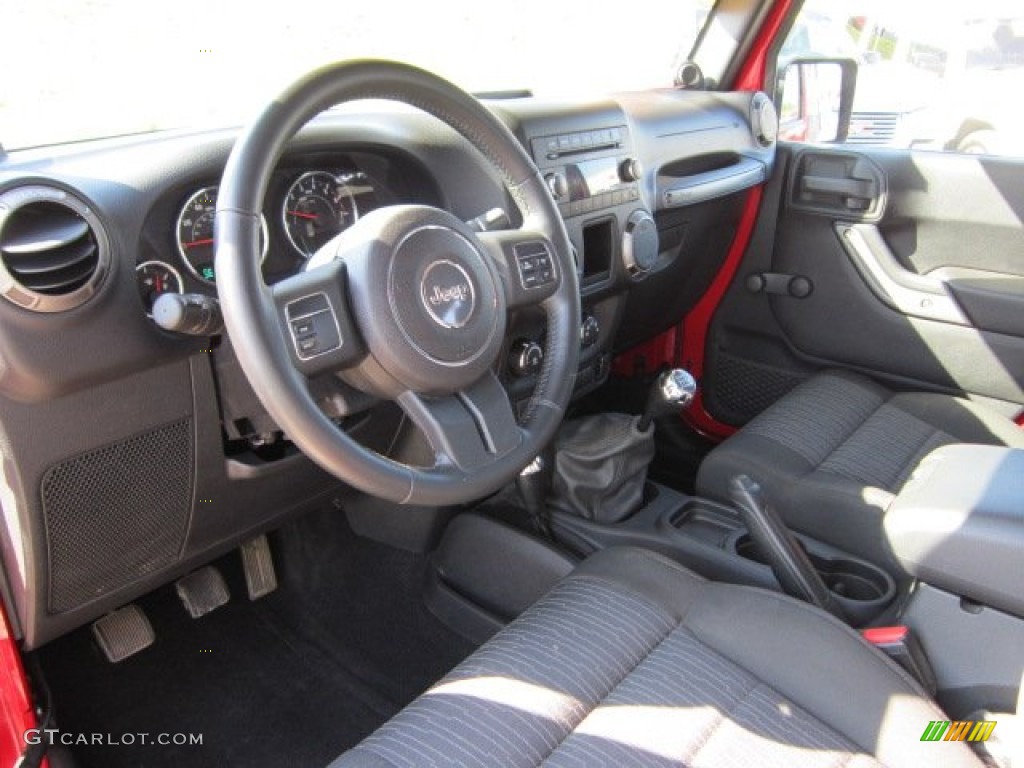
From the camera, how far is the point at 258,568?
6.37 ft

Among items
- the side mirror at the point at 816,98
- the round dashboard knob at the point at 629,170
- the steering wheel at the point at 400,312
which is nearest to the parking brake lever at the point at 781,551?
the steering wheel at the point at 400,312

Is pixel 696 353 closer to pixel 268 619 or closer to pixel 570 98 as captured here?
pixel 570 98

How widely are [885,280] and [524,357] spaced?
1097 millimetres

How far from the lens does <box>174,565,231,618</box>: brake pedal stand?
1.83 m

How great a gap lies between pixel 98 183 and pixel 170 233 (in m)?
0.11

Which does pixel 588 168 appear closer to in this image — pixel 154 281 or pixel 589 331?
pixel 589 331

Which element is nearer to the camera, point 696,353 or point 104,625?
point 104,625

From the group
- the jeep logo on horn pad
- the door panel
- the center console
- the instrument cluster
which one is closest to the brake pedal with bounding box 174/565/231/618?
the center console

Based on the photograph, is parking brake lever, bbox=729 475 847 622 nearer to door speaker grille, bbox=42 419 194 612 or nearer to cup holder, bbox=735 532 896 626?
cup holder, bbox=735 532 896 626

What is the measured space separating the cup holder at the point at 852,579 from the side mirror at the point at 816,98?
1312mm

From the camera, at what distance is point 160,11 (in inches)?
54.4

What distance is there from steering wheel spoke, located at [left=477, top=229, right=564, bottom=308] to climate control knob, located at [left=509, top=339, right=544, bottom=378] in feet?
1.00

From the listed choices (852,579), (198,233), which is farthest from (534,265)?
(852,579)

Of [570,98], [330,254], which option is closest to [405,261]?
[330,254]
